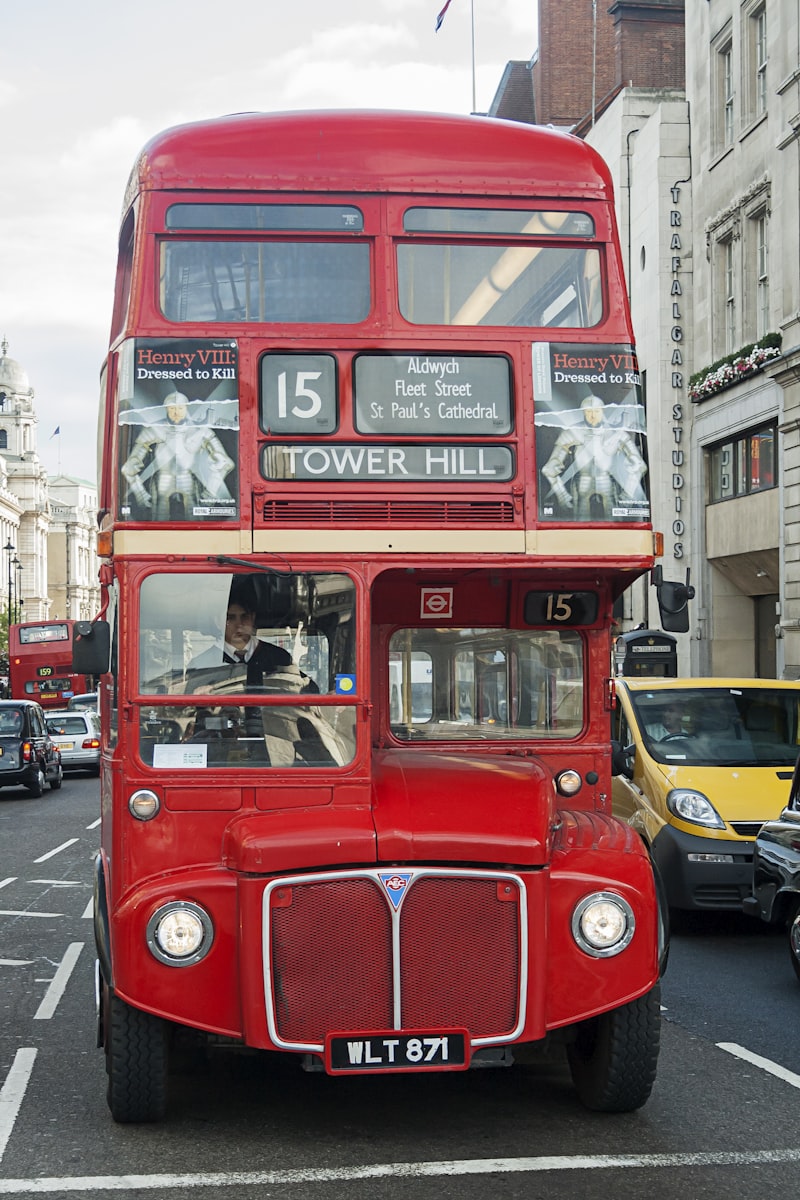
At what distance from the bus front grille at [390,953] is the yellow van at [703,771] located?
526 centimetres

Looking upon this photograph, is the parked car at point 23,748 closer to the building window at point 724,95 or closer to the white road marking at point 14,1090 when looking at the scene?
the building window at point 724,95

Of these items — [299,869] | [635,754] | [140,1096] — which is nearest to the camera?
[299,869]

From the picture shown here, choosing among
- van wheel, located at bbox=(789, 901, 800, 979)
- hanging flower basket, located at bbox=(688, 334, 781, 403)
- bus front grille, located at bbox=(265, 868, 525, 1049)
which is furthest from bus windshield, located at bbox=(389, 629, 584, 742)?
hanging flower basket, located at bbox=(688, 334, 781, 403)

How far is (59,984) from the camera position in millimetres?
9961

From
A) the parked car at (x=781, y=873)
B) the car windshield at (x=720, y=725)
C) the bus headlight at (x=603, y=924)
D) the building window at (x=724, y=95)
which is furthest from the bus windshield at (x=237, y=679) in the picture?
the building window at (x=724, y=95)

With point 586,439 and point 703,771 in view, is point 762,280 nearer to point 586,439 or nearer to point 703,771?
point 703,771

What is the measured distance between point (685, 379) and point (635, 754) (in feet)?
95.0

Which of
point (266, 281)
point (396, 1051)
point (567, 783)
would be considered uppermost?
point (266, 281)

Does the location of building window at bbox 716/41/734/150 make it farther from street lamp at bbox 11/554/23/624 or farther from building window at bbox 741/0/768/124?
street lamp at bbox 11/554/23/624

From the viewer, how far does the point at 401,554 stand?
22.2 ft

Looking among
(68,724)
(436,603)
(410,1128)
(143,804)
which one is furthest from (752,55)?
(410,1128)

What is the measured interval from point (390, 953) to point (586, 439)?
2478mm

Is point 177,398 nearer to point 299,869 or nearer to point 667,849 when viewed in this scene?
point 299,869

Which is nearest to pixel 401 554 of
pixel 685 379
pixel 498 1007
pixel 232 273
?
pixel 232 273
